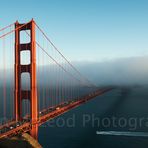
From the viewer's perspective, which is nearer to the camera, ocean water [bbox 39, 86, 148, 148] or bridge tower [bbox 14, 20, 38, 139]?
bridge tower [bbox 14, 20, 38, 139]

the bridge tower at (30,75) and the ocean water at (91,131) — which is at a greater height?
the bridge tower at (30,75)

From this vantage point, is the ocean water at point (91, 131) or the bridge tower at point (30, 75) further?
the ocean water at point (91, 131)

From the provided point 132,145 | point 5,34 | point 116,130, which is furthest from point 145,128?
point 5,34

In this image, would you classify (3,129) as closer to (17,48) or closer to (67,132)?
(17,48)

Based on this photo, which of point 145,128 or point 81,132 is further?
point 145,128

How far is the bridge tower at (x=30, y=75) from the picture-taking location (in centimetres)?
3189

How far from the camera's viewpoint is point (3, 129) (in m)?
30.8

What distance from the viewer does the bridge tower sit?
3189cm

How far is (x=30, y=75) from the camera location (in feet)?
105

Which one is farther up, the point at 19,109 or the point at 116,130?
the point at 19,109

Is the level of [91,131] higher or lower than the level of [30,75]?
lower

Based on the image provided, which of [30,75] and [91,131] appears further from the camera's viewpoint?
[91,131]

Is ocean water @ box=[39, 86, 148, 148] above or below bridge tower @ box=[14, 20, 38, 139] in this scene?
below

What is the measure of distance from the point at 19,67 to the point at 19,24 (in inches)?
224
